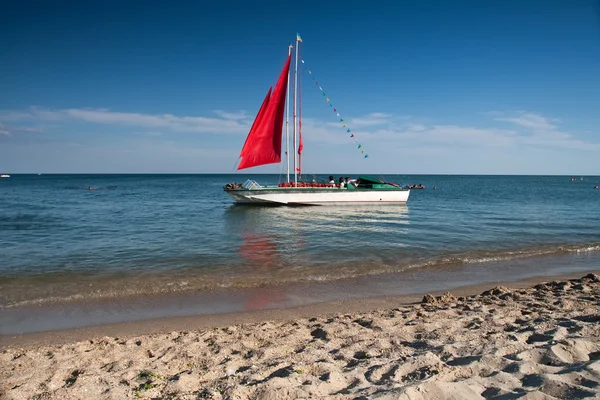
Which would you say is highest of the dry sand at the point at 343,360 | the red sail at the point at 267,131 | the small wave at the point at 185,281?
the red sail at the point at 267,131

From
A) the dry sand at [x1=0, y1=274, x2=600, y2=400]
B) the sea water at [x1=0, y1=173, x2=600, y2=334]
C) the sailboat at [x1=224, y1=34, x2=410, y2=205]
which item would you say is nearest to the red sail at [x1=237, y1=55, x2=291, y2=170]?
the sailboat at [x1=224, y1=34, x2=410, y2=205]

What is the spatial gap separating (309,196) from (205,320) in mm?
20939

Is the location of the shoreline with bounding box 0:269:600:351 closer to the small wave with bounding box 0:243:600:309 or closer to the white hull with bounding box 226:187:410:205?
the small wave with bounding box 0:243:600:309

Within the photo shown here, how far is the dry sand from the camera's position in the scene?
11.1 feet

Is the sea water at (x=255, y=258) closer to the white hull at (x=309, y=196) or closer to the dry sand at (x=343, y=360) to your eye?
the dry sand at (x=343, y=360)

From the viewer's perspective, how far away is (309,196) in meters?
27.0

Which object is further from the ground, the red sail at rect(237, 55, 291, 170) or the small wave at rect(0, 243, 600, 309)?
the red sail at rect(237, 55, 291, 170)

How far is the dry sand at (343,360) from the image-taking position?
3.39m

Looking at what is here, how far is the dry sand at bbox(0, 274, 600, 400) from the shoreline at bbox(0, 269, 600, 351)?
37 centimetres

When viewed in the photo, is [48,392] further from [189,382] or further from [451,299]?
[451,299]

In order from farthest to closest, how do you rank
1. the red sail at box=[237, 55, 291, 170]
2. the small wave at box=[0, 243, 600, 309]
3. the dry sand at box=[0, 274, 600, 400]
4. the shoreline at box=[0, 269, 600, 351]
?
the red sail at box=[237, 55, 291, 170]
the small wave at box=[0, 243, 600, 309]
the shoreline at box=[0, 269, 600, 351]
the dry sand at box=[0, 274, 600, 400]

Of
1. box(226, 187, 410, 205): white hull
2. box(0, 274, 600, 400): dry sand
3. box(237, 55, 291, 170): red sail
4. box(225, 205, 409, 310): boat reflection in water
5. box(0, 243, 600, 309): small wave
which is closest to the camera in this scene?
box(0, 274, 600, 400): dry sand

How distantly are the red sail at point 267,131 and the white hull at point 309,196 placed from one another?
6.91 ft

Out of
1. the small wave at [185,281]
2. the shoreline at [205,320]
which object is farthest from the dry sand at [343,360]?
the small wave at [185,281]
